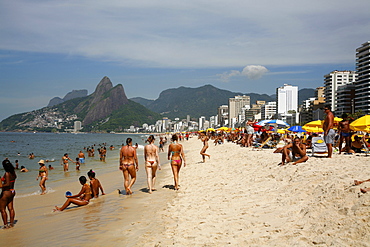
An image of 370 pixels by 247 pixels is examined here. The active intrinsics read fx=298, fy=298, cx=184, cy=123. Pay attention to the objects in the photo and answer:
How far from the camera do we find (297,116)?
124 metres

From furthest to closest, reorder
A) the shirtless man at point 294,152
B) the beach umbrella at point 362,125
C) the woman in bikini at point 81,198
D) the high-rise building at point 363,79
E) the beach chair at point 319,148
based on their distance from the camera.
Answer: the high-rise building at point 363,79
the beach umbrella at point 362,125
the beach chair at point 319,148
the shirtless man at point 294,152
the woman in bikini at point 81,198

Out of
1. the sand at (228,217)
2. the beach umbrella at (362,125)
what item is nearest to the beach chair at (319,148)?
the beach umbrella at (362,125)

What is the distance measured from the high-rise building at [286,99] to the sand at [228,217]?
156837 millimetres

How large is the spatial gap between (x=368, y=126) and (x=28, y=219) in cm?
1044

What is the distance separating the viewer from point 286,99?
162500mm

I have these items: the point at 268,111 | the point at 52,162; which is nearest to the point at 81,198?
the point at 52,162

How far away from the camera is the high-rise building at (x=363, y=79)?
257 ft

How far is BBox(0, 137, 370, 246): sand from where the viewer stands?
3570 millimetres

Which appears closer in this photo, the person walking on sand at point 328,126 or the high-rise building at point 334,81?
the person walking on sand at point 328,126

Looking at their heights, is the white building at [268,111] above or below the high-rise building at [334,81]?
below

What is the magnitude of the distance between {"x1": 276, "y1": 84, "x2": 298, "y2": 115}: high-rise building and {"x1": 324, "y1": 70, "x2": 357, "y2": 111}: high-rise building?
1794 inches

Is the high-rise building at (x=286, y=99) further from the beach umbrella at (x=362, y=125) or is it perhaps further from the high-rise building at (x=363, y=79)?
the beach umbrella at (x=362, y=125)

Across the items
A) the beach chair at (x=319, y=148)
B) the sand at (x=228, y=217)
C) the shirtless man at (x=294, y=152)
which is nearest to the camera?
the sand at (x=228, y=217)

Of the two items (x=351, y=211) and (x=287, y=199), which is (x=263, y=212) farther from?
(x=351, y=211)
